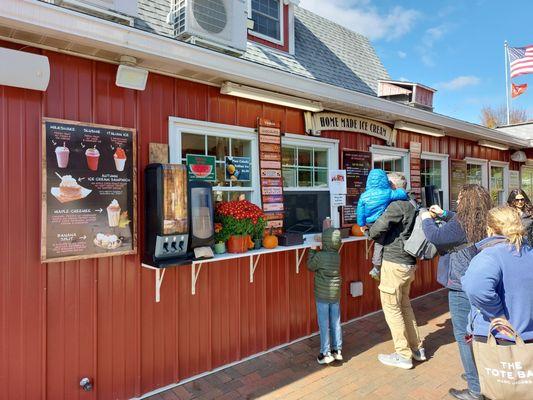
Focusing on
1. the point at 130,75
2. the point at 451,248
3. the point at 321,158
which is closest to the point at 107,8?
the point at 130,75

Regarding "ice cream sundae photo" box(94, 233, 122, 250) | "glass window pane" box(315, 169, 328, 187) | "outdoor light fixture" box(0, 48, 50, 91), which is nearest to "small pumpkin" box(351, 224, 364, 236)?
"glass window pane" box(315, 169, 328, 187)

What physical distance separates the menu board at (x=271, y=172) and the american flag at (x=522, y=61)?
9209mm

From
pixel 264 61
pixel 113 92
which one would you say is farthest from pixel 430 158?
pixel 113 92

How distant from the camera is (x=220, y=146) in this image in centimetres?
373

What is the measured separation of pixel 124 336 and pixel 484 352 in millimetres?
2661

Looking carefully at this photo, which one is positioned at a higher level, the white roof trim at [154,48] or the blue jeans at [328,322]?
the white roof trim at [154,48]

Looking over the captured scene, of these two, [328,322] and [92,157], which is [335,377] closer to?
[328,322]

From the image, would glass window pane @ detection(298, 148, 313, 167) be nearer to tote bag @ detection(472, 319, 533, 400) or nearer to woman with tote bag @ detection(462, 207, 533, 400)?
woman with tote bag @ detection(462, 207, 533, 400)

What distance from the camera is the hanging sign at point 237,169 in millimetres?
3764

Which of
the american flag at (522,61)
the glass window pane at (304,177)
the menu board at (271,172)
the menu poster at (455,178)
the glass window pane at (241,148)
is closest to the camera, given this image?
the glass window pane at (241,148)

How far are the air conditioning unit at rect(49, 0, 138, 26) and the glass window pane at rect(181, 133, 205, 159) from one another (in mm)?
1086

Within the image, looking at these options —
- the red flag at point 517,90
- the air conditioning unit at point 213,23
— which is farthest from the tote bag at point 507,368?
the red flag at point 517,90

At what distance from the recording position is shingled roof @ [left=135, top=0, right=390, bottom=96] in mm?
4039

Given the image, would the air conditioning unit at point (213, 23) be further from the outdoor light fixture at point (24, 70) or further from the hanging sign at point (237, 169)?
the outdoor light fixture at point (24, 70)
